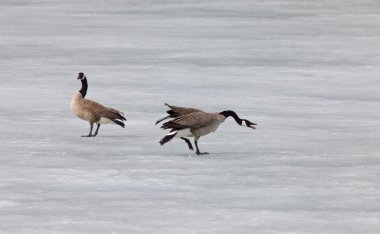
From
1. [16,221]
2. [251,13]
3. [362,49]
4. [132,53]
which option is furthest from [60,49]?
[16,221]

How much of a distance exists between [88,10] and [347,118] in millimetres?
18285

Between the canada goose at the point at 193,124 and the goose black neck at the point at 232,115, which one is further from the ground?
the goose black neck at the point at 232,115

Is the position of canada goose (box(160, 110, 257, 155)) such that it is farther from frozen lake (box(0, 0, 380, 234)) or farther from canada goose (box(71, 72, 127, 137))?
canada goose (box(71, 72, 127, 137))

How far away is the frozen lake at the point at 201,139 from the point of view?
376 inches

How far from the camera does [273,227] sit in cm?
899

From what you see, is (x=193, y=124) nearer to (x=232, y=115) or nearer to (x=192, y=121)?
(x=192, y=121)

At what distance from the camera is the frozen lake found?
376 inches

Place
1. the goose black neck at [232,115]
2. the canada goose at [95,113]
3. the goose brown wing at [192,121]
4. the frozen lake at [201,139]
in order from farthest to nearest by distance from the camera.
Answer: the canada goose at [95,113], the goose black neck at [232,115], the goose brown wing at [192,121], the frozen lake at [201,139]

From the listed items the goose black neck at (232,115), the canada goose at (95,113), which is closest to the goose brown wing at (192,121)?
the goose black neck at (232,115)

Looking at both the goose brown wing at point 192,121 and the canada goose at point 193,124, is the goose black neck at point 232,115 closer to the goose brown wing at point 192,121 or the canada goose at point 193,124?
the canada goose at point 193,124

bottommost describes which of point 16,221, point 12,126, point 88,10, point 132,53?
point 16,221

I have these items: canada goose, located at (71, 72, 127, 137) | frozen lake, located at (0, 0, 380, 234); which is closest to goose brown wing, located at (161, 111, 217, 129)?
frozen lake, located at (0, 0, 380, 234)

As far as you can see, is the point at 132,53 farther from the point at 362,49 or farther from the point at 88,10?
the point at 88,10

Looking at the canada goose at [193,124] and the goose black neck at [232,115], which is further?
the goose black neck at [232,115]
